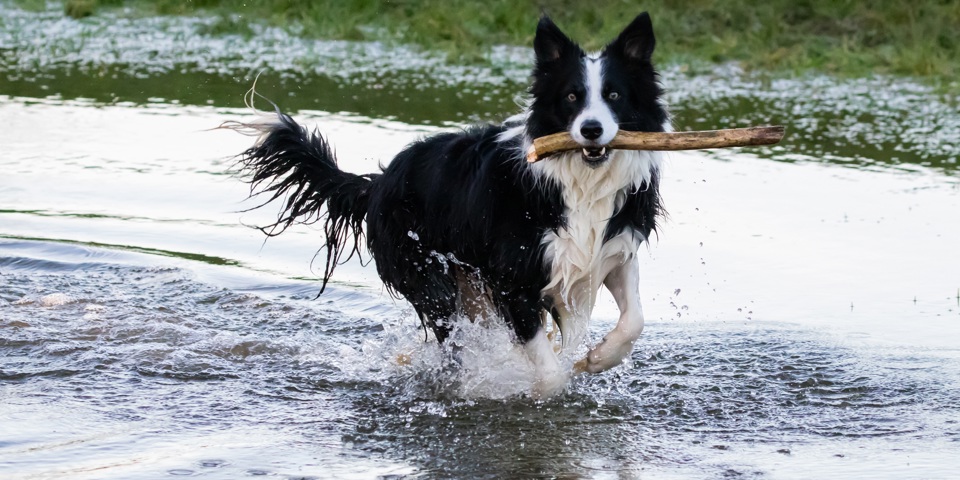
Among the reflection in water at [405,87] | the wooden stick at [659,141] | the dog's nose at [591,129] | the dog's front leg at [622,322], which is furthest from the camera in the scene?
the reflection in water at [405,87]

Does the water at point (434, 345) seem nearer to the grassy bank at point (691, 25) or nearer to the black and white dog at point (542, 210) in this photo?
the black and white dog at point (542, 210)

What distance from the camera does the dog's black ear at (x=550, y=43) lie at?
5516 millimetres

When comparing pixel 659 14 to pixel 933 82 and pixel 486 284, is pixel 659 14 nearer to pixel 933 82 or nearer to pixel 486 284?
pixel 933 82

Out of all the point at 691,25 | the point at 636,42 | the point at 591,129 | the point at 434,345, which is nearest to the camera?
the point at 591,129

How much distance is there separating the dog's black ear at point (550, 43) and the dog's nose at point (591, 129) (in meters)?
0.47

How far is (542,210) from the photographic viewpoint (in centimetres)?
564

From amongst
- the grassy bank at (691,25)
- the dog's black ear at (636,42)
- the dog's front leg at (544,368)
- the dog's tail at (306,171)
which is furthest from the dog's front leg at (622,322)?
the grassy bank at (691,25)

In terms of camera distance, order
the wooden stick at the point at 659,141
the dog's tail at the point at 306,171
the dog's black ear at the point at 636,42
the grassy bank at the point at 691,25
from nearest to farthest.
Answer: the wooden stick at the point at 659,141 < the dog's black ear at the point at 636,42 < the dog's tail at the point at 306,171 < the grassy bank at the point at 691,25

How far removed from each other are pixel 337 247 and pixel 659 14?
412 inches

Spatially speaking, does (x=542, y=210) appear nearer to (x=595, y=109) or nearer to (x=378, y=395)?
(x=595, y=109)

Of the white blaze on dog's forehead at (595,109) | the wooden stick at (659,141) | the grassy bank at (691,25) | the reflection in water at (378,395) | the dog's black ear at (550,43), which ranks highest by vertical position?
the grassy bank at (691,25)

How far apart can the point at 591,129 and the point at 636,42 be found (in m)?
0.51

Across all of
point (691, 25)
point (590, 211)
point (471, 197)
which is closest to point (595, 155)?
point (590, 211)

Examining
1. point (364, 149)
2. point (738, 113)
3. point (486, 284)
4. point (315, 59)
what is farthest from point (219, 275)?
point (315, 59)
